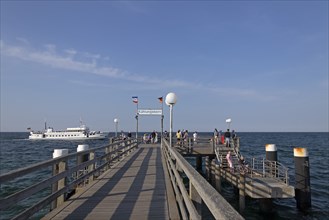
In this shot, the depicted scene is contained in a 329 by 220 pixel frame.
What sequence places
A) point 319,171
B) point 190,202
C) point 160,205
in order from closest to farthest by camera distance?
point 190,202, point 160,205, point 319,171

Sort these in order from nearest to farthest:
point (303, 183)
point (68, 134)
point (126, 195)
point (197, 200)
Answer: point (197, 200), point (126, 195), point (303, 183), point (68, 134)

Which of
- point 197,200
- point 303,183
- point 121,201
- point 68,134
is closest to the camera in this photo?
point 197,200

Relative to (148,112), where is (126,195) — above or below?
below

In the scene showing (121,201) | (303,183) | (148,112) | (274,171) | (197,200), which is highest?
(148,112)

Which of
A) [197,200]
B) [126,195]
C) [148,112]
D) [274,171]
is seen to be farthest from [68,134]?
[197,200]

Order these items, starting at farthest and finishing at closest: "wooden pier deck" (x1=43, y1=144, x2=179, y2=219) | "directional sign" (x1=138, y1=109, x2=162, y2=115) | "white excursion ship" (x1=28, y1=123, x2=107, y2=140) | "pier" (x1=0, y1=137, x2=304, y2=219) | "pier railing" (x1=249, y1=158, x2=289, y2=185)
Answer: "white excursion ship" (x1=28, y1=123, x2=107, y2=140) < "directional sign" (x1=138, y1=109, x2=162, y2=115) < "pier railing" (x1=249, y1=158, x2=289, y2=185) < "wooden pier deck" (x1=43, y1=144, x2=179, y2=219) < "pier" (x1=0, y1=137, x2=304, y2=219)

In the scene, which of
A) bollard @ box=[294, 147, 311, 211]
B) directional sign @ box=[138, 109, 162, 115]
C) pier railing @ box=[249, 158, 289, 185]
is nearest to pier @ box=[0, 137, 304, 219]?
pier railing @ box=[249, 158, 289, 185]

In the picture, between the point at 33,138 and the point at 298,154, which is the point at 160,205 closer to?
the point at 298,154

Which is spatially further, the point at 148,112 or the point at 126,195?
the point at 148,112

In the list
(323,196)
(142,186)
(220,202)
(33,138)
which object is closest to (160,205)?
(142,186)

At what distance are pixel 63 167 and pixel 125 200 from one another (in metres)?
1.59

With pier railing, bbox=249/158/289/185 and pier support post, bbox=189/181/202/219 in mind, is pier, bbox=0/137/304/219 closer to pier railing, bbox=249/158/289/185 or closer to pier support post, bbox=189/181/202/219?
pier support post, bbox=189/181/202/219

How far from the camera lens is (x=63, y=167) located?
20.5 feet

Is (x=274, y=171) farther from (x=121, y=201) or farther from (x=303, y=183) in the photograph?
(x=121, y=201)
